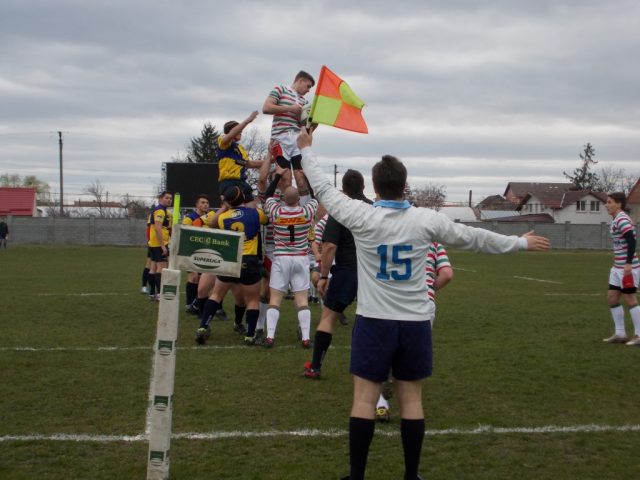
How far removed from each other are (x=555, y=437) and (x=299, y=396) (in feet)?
8.04

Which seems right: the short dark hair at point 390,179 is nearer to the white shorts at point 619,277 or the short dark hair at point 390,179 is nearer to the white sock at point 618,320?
the white shorts at point 619,277

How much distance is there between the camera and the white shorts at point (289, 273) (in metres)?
9.27

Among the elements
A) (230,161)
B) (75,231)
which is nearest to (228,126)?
(230,161)

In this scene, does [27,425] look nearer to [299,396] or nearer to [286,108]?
[299,396]

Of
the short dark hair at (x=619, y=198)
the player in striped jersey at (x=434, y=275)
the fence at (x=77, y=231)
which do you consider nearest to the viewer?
the player in striped jersey at (x=434, y=275)

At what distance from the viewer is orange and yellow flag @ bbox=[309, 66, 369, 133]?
4824mm

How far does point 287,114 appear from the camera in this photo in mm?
8547

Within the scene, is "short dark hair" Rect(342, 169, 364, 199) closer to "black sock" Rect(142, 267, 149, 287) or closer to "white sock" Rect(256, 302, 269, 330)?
"white sock" Rect(256, 302, 269, 330)

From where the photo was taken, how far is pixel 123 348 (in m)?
9.23

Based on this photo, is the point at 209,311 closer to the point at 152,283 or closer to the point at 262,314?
the point at 262,314

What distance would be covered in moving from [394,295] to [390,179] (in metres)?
0.74

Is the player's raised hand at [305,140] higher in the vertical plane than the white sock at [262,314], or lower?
higher

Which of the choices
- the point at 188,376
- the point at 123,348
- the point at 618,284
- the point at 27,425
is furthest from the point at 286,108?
the point at 618,284

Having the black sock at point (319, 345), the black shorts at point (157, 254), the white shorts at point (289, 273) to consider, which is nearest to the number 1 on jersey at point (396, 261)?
the black sock at point (319, 345)
